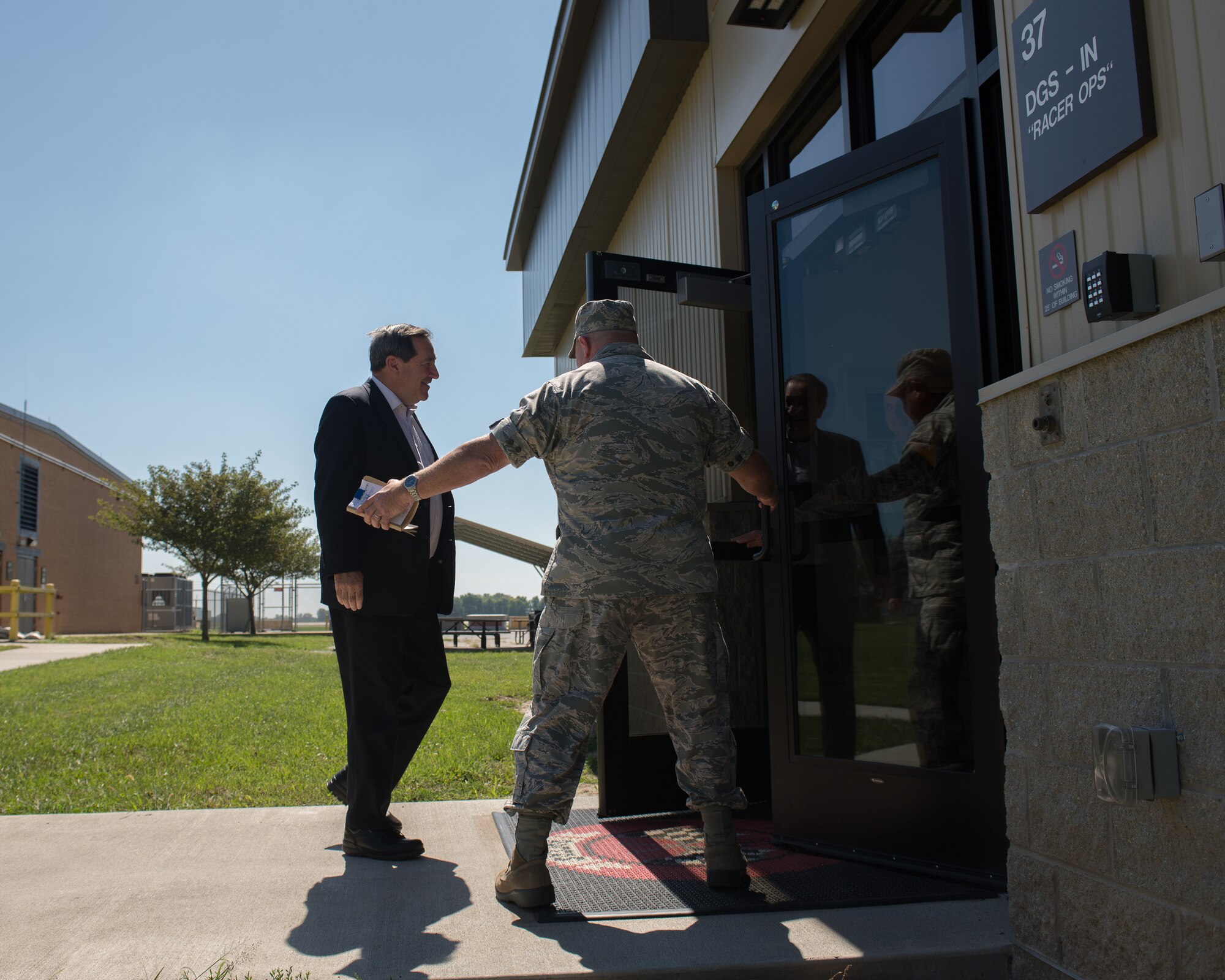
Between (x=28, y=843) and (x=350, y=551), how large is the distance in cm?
158

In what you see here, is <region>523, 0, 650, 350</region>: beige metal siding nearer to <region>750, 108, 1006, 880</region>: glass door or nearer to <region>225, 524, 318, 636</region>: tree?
<region>750, 108, 1006, 880</region>: glass door

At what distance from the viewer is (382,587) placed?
348 cm

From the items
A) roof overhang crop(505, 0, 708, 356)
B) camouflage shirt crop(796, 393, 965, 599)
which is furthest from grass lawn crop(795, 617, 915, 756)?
roof overhang crop(505, 0, 708, 356)

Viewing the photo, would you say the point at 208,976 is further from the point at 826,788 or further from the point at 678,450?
the point at 826,788

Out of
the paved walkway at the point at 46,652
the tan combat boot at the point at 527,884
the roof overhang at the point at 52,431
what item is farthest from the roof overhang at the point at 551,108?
the roof overhang at the point at 52,431

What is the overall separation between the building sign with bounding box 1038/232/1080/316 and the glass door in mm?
727

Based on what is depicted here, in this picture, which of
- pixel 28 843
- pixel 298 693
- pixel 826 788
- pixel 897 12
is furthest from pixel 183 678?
pixel 897 12

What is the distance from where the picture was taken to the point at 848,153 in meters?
3.53

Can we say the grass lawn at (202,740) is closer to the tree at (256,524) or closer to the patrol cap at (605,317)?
the patrol cap at (605,317)

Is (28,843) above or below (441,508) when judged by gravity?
below

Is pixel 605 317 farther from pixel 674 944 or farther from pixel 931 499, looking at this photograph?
pixel 674 944

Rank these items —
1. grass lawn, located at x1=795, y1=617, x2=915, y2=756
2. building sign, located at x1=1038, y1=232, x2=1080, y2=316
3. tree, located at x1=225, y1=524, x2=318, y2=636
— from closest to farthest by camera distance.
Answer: building sign, located at x1=1038, y1=232, x2=1080, y2=316, grass lawn, located at x1=795, y1=617, x2=915, y2=756, tree, located at x1=225, y1=524, x2=318, y2=636

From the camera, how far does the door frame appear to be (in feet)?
13.6

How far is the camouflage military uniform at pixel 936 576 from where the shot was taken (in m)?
3.17
